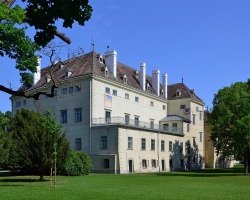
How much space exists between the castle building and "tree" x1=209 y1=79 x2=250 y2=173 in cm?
1173

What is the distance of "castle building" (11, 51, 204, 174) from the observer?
6450 cm

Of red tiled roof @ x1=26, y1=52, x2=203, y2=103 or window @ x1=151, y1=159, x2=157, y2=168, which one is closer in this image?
red tiled roof @ x1=26, y1=52, x2=203, y2=103

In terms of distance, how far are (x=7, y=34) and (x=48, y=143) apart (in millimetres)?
16502

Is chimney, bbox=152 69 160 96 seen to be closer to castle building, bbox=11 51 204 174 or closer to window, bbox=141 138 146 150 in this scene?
castle building, bbox=11 51 204 174

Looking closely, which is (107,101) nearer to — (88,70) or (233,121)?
(88,70)

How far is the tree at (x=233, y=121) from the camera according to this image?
59.8 metres

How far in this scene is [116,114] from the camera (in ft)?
227

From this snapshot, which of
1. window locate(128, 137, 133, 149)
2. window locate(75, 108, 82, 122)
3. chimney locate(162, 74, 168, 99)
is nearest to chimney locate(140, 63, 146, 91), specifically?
chimney locate(162, 74, 168, 99)

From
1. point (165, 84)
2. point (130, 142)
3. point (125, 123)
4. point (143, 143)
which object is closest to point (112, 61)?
point (125, 123)

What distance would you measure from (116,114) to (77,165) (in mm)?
17200

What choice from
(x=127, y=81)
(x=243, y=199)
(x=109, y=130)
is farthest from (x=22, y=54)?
(x=127, y=81)

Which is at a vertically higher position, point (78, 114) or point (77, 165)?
Answer: point (78, 114)

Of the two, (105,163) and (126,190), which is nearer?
(126,190)

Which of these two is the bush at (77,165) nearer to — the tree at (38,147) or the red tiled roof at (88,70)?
the tree at (38,147)
